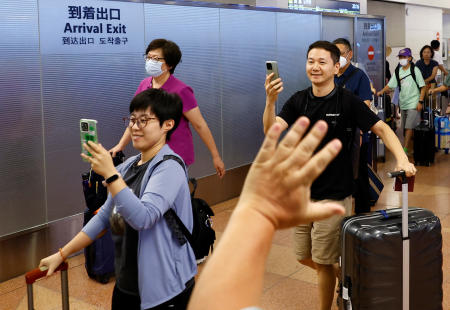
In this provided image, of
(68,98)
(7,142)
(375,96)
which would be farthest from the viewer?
(375,96)

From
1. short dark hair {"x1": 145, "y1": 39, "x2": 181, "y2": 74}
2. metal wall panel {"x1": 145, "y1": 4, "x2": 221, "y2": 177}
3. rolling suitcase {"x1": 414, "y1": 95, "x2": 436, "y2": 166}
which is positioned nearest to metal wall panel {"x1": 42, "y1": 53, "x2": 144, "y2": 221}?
metal wall panel {"x1": 145, "y1": 4, "x2": 221, "y2": 177}

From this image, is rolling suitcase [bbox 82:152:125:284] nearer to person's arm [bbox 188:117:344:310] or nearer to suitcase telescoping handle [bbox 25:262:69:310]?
suitcase telescoping handle [bbox 25:262:69:310]

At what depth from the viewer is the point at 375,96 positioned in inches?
340

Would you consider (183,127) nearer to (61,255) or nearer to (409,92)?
(61,255)

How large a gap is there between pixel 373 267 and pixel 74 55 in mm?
→ 3188

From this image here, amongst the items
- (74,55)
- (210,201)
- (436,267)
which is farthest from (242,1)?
(436,267)

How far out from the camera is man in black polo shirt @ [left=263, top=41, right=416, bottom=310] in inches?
137

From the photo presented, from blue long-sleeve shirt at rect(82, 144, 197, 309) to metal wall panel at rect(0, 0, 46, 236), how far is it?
2.49m

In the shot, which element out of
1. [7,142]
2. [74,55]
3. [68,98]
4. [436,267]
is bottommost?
[436,267]

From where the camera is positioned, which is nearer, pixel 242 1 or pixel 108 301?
pixel 108 301

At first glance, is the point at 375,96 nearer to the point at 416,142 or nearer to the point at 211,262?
the point at 416,142

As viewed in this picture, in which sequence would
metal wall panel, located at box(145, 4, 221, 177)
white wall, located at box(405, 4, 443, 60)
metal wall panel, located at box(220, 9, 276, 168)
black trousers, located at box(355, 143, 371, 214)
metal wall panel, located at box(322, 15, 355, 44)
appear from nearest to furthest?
1. black trousers, located at box(355, 143, 371, 214)
2. metal wall panel, located at box(145, 4, 221, 177)
3. metal wall panel, located at box(220, 9, 276, 168)
4. metal wall panel, located at box(322, 15, 355, 44)
5. white wall, located at box(405, 4, 443, 60)

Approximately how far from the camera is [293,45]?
8.13 metres

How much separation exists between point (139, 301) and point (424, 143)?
7.63m
